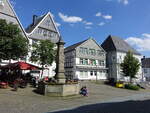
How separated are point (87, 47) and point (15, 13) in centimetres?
1999

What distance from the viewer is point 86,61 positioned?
155 ft

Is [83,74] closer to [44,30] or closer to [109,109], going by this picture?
[44,30]

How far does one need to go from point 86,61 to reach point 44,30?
13238 mm

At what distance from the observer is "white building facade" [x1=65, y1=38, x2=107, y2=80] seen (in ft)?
148

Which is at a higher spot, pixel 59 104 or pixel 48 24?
pixel 48 24

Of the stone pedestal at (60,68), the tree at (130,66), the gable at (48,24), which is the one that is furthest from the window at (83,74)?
the stone pedestal at (60,68)

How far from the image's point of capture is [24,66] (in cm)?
2112

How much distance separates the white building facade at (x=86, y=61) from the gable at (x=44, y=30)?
6.59 metres

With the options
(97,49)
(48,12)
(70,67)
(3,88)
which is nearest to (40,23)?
(48,12)

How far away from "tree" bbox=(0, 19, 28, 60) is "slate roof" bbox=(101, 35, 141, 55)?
35550mm

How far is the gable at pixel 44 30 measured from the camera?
1526 inches

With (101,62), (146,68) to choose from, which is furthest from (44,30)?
(146,68)

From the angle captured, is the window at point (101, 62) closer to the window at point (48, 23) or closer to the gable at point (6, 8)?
the window at point (48, 23)

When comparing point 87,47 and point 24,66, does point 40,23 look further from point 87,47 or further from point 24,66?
point 24,66
